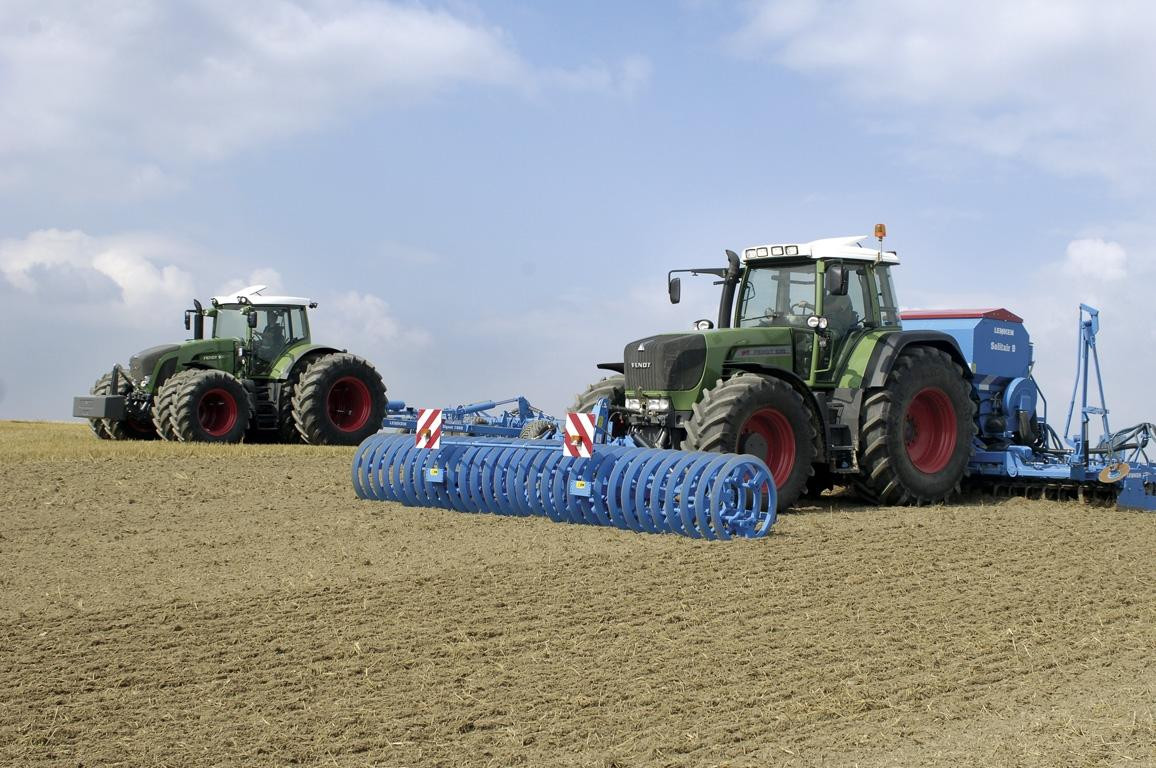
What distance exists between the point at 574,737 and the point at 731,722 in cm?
64

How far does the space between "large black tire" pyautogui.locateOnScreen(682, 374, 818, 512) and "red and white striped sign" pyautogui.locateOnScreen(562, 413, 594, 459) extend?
2.87 ft

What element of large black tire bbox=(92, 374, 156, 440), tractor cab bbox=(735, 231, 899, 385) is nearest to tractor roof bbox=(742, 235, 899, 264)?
tractor cab bbox=(735, 231, 899, 385)

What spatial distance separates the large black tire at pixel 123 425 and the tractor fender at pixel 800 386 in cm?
1124

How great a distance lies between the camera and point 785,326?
34.2 feet

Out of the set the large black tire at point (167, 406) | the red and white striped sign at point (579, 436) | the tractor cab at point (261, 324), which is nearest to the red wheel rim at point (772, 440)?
the red and white striped sign at point (579, 436)

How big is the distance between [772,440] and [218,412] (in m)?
10.1

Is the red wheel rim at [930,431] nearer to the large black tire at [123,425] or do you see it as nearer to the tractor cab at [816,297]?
the tractor cab at [816,297]

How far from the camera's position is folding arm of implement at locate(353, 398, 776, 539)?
27.3 ft

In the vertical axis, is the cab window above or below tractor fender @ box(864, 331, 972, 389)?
above

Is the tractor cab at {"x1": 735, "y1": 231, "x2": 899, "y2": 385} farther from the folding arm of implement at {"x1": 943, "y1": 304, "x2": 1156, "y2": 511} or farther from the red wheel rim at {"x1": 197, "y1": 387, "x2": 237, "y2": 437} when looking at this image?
the red wheel rim at {"x1": 197, "y1": 387, "x2": 237, "y2": 437}

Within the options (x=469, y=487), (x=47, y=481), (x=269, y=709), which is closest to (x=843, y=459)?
(x=469, y=487)

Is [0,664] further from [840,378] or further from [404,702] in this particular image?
[840,378]

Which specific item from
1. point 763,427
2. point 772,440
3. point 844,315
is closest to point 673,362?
point 763,427

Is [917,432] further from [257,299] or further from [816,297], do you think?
[257,299]
